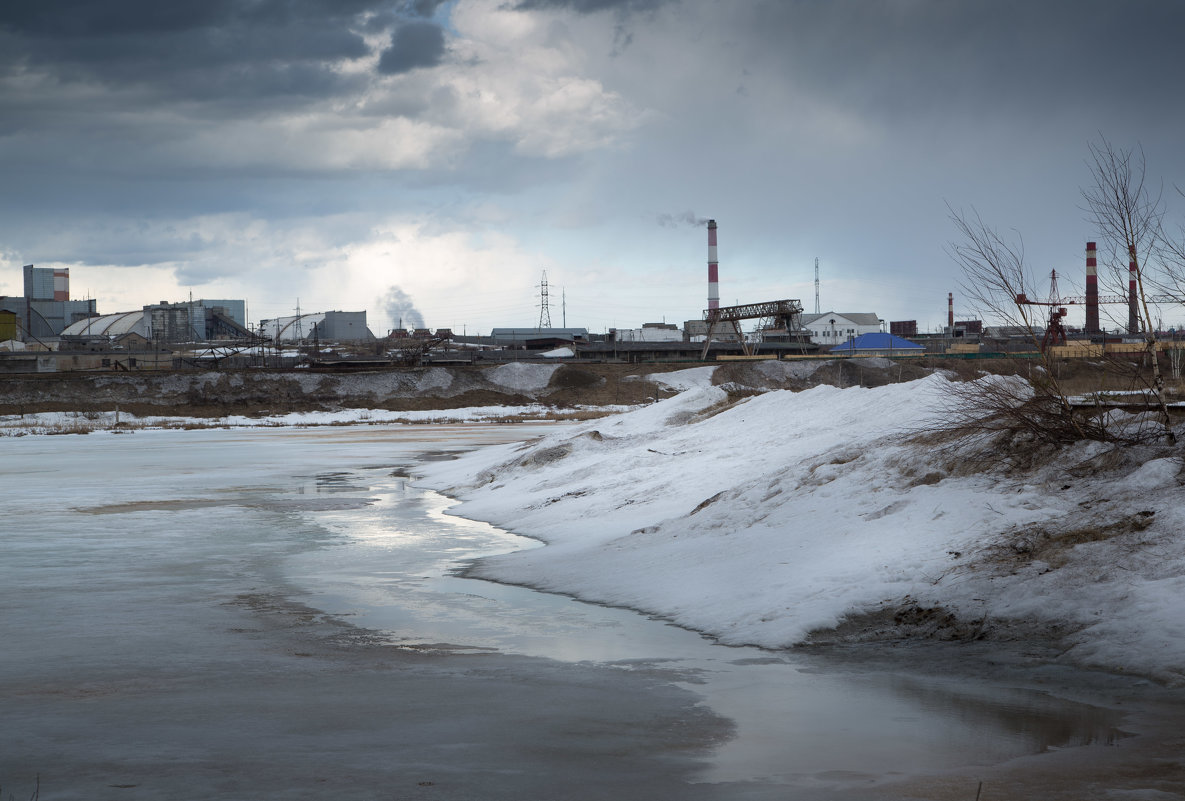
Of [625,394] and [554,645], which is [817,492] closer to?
[554,645]

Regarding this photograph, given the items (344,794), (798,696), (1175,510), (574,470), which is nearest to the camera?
(344,794)

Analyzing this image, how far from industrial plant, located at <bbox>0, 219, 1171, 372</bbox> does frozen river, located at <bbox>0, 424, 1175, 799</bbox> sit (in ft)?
196

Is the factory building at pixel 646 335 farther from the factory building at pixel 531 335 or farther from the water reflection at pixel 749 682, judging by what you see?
the water reflection at pixel 749 682

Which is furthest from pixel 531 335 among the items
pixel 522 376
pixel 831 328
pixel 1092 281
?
pixel 1092 281

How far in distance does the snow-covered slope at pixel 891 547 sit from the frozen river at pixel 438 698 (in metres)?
0.54

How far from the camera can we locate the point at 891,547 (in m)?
9.42

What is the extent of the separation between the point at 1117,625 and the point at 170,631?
305 inches

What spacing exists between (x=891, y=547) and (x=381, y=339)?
415ft

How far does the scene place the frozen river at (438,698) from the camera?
5.34 m

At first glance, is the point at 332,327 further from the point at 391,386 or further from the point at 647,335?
the point at 391,386

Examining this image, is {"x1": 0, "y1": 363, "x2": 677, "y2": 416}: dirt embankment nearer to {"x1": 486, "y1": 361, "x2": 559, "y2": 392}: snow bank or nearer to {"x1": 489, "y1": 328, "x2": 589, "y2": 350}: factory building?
{"x1": 486, "y1": 361, "x2": 559, "y2": 392}: snow bank

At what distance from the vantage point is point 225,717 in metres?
6.48

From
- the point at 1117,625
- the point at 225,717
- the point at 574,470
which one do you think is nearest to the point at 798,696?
the point at 1117,625

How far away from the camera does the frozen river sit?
534cm
